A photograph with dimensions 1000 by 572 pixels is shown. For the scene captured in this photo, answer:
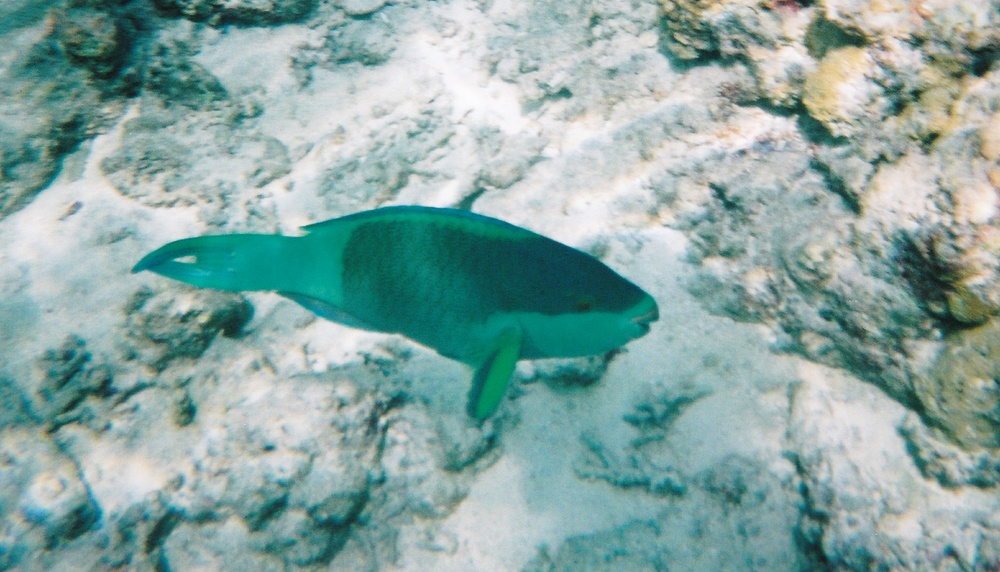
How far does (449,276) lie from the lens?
1819 millimetres

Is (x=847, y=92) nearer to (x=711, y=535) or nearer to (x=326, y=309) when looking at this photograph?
(x=711, y=535)

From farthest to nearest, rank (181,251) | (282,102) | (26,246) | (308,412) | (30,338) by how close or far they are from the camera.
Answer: (282,102) < (26,246) < (30,338) < (308,412) < (181,251)

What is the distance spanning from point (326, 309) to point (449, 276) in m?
0.48

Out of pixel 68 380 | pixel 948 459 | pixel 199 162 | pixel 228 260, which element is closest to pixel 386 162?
pixel 199 162

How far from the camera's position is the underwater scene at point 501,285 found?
6.07 ft

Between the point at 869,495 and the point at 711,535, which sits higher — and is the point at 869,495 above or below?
above

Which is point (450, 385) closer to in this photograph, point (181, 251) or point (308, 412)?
point (308, 412)

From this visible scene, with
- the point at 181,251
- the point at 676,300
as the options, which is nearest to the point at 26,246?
the point at 181,251

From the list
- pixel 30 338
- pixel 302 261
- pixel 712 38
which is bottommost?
pixel 30 338

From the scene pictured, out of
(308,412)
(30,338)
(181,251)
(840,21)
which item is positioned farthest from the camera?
(30,338)

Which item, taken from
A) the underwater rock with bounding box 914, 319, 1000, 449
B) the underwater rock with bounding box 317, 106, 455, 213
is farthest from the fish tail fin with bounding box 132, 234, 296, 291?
the underwater rock with bounding box 914, 319, 1000, 449

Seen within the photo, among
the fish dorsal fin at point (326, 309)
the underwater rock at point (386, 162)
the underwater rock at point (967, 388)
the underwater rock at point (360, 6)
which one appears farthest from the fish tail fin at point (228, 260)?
the underwater rock at point (967, 388)

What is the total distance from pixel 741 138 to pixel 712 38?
1.58ft

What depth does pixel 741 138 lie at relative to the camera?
251cm
